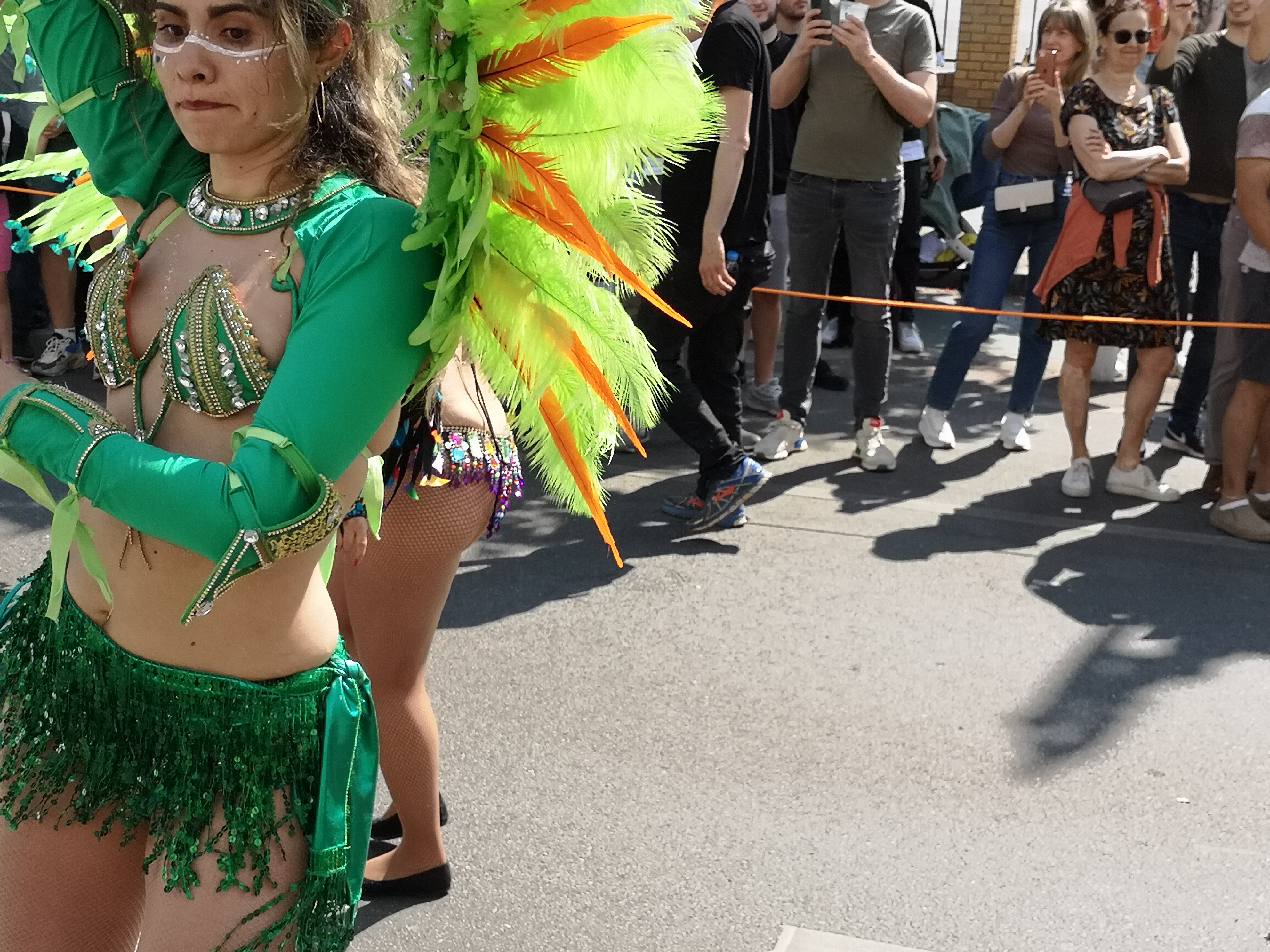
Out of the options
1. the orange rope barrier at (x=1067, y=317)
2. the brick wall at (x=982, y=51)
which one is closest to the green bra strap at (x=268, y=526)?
the orange rope barrier at (x=1067, y=317)

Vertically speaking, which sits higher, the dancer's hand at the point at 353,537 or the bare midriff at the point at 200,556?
the bare midriff at the point at 200,556

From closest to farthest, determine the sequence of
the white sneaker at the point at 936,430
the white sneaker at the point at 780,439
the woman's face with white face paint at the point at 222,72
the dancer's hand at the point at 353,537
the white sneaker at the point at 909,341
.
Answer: the woman's face with white face paint at the point at 222,72
the dancer's hand at the point at 353,537
the white sneaker at the point at 780,439
the white sneaker at the point at 936,430
the white sneaker at the point at 909,341

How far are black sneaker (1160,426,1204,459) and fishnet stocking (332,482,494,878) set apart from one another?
472 centimetres

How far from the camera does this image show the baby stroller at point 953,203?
10.1 metres

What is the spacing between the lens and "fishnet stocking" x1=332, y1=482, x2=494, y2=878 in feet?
9.42

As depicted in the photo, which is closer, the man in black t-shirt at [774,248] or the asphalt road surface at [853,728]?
the asphalt road surface at [853,728]

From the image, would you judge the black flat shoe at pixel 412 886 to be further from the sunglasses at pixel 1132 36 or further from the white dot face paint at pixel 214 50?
the sunglasses at pixel 1132 36

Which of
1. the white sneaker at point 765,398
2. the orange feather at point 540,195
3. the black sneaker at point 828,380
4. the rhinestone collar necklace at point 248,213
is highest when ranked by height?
the orange feather at point 540,195

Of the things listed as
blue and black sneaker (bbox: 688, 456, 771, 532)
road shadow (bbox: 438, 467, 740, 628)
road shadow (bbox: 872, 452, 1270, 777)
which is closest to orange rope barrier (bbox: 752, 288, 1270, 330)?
road shadow (bbox: 872, 452, 1270, 777)

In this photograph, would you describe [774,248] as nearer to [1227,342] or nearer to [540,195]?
[1227,342]

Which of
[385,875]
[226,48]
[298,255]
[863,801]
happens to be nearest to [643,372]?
[298,255]

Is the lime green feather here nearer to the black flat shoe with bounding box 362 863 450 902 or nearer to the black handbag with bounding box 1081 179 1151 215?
the black flat shoe with bounding box 362 863 450 902

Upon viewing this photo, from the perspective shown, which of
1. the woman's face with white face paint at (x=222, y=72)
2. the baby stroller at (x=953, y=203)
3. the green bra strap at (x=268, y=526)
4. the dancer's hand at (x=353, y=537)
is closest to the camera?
the green bra strap at (x=268, y=526)

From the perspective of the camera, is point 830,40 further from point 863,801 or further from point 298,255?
point 298,255
